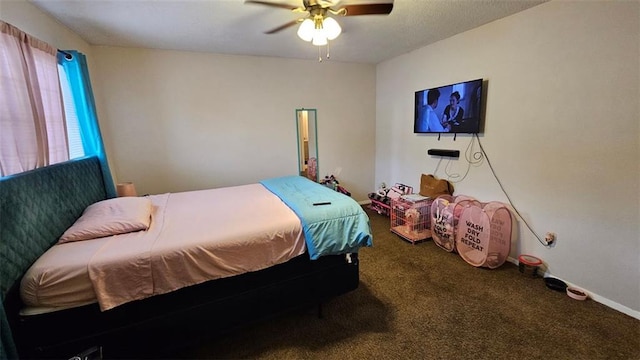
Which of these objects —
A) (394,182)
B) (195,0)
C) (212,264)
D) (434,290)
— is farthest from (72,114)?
(394,182)

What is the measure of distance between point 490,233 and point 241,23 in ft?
10.2

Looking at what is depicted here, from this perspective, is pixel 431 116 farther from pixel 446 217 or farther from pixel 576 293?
pixel 576 293

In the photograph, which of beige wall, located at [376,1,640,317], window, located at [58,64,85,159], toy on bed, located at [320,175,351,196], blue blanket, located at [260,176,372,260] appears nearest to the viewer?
blue blanket, located at [260,176,372,260]

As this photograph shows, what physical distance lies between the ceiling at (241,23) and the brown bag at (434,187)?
1.70 m

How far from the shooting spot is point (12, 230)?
123 cm

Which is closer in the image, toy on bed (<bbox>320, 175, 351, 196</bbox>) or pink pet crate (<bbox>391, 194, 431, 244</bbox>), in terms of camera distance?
pink pet crate (<bbox>391, 194, 431, 244</bbox>)

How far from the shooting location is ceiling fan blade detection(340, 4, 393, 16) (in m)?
1.76

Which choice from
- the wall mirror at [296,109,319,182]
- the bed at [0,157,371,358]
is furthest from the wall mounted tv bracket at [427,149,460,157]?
the bed at [0,157,371,358]

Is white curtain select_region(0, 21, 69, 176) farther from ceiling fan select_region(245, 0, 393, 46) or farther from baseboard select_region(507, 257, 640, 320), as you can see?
baseboard select_region(507, 257, 640, 320)

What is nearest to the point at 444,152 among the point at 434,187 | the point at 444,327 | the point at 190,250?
the point at 434,187

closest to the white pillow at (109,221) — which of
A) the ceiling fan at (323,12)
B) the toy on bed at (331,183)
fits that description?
the ceiling fan at (323,12)

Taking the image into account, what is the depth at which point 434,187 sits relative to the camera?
10.6 ft

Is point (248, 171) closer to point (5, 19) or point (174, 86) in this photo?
point (174, 86)

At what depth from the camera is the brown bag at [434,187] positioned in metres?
3.19
